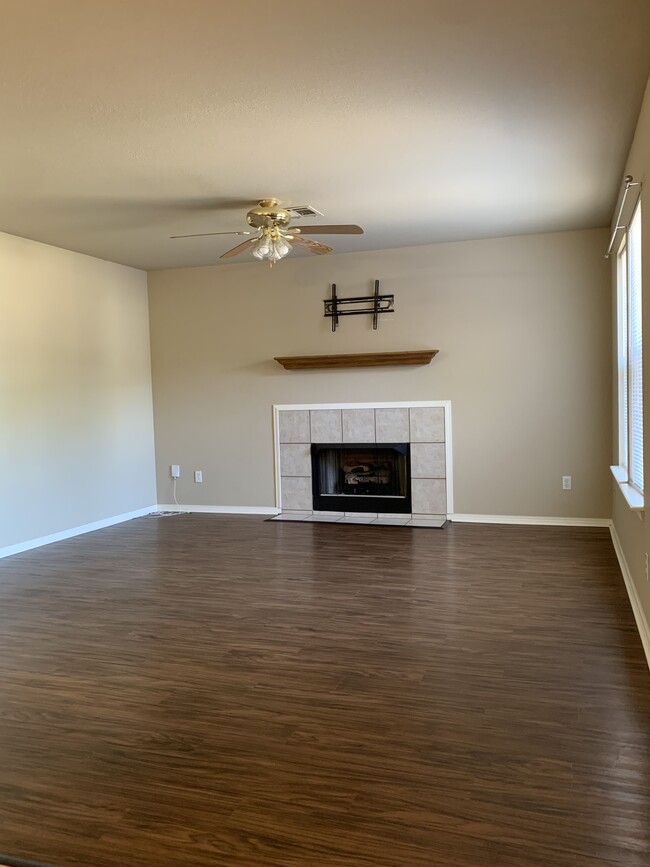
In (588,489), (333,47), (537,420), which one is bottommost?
(588,489)

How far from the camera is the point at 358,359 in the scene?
6578 millimetres

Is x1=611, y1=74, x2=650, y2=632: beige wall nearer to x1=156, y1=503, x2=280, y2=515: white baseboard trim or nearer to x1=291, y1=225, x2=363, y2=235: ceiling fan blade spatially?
x1=291, y1=225, x2=363, y2=235: ceiling fan blade

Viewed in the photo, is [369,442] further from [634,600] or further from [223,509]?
[634,600]

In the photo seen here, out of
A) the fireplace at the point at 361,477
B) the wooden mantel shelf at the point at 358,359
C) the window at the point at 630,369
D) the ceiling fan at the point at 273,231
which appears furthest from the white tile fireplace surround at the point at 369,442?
the ceiling fan at the point at 273,231

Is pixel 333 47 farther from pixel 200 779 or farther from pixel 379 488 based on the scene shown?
pixel 379 488

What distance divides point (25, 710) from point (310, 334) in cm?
475

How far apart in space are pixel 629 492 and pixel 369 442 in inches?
118

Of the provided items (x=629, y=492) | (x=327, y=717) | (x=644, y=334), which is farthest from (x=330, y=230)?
(x=327, y=717)

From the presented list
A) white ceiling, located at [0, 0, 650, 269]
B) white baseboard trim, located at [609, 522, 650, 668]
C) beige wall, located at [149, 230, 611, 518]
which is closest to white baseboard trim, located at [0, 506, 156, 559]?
beige wall, located at [149, 230, 611, 518]

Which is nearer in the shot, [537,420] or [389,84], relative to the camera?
[389,84]

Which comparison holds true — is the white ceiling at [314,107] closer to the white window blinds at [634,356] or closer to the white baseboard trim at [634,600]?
the white window blinds at [634,356]

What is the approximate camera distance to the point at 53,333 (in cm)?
605

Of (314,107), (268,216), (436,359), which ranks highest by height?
(314,107)

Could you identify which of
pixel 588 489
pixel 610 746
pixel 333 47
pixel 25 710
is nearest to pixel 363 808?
pixel 610 746
